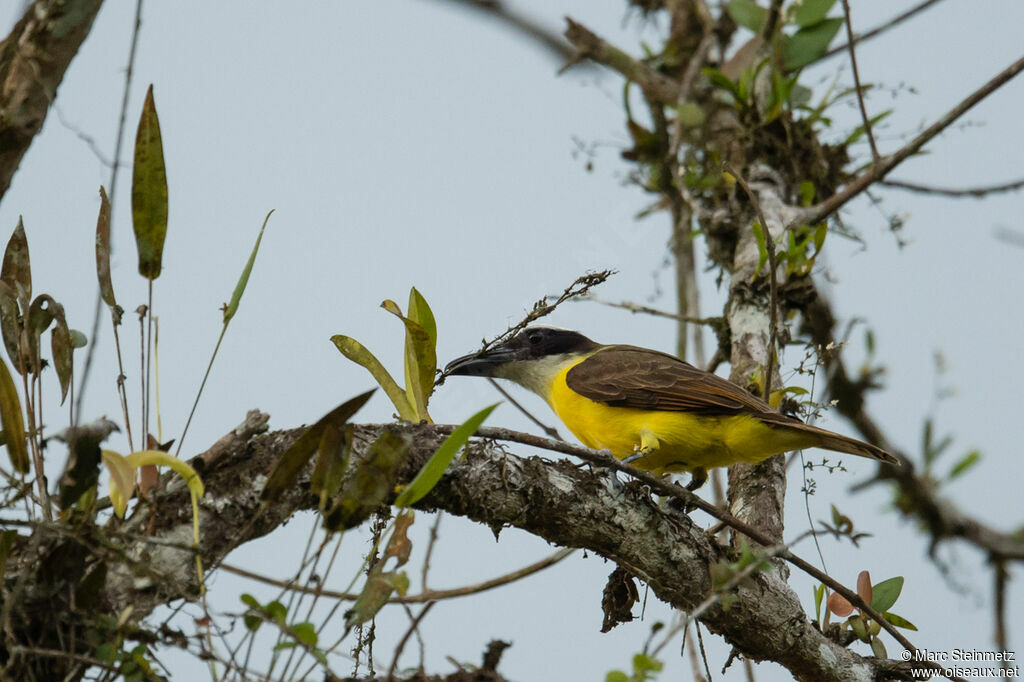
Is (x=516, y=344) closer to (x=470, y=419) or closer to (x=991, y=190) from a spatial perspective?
(x=991, y=190)

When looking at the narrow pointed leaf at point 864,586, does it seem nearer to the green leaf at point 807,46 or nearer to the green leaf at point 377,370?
the green leaf at point 377,370

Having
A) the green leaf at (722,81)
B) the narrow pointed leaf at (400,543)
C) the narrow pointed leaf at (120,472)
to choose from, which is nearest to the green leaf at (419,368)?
the narrow pointed leaf at (400,543)

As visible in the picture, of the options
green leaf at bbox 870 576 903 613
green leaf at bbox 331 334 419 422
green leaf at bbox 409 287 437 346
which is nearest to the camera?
green leaf at bbox 331 334 419 422

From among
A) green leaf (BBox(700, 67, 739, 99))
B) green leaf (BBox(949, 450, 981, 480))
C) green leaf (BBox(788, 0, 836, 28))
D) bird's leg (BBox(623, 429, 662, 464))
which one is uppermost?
green leaf (BBox(788, 0, 836, 28))

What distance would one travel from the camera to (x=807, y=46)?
17.9 ft

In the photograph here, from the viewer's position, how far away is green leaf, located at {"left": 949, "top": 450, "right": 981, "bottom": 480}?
20.2 feet

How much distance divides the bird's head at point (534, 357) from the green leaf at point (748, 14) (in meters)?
2.03

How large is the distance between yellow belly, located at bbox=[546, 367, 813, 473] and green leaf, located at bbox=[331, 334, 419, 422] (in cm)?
122

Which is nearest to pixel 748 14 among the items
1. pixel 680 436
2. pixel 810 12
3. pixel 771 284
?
pixel 810 12

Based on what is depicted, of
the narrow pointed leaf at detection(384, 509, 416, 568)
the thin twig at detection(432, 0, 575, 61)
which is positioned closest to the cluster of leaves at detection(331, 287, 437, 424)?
the narrow pointed leaf at detection(384, 509, 416, 568)

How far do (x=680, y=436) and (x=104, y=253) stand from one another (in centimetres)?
231

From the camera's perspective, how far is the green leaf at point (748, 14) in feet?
18.6

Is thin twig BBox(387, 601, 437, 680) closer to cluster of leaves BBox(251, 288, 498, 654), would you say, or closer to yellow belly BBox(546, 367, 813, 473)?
cluster of leaves BBox(251, 288, 498, 654)

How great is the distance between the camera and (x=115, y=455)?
2244mm
